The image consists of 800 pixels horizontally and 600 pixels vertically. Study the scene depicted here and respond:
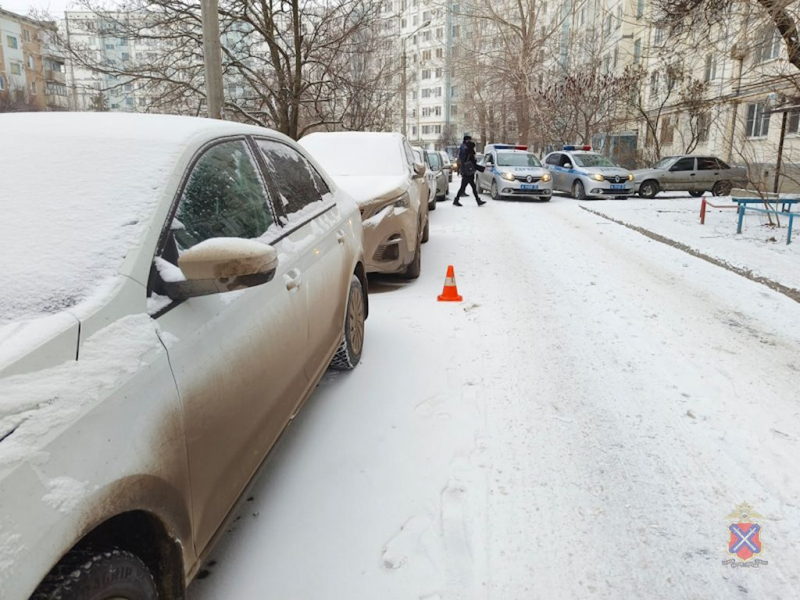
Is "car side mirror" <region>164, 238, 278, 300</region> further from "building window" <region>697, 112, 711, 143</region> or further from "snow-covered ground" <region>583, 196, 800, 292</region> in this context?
"building window" <region>697, 112, 711, 143</region>

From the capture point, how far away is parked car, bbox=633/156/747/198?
1961cm

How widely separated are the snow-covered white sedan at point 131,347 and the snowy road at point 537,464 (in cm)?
49

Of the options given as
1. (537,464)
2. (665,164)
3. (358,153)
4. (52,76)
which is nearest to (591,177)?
(665,164)

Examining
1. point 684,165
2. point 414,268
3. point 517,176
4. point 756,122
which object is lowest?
point 414,268

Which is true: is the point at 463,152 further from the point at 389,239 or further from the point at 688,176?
the point at 688,176

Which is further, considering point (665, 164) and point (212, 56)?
point (665, 164)

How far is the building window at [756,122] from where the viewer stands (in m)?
23.3

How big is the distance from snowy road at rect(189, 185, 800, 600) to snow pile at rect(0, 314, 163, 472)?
1.18 m

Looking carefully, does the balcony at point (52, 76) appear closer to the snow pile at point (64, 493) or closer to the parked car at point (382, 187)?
the parked car at point (382, 187)

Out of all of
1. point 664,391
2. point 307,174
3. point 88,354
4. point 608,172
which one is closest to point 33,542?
point 88,354

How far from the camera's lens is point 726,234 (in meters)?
10.8

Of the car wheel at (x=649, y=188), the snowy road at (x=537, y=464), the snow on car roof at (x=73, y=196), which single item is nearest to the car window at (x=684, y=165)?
the car wheel at (x=649, y=188)

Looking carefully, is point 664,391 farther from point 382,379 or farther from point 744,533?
point 382,379

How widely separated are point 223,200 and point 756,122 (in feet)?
90.5
